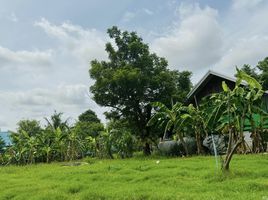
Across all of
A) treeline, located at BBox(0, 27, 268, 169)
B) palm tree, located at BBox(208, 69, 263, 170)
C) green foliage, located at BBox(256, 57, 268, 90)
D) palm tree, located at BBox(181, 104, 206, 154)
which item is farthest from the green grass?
green foliage, located at BBox(256, 57, 268, 90)

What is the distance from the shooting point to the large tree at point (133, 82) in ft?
75.7

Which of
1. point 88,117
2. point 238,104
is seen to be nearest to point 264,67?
point 238,104

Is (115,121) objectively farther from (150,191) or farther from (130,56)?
(150,191)

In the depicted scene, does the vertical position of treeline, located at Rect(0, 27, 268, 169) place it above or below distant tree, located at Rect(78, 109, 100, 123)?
below

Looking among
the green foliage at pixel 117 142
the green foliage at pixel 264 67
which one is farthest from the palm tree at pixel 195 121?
the green foliage at pixel 264 67

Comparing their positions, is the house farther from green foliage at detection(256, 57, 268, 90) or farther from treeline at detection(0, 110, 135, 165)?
green foliage at detection(256, 57, 268, 90)

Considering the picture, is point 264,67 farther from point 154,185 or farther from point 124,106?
point 154,185

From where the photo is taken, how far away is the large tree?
2306 centimetres

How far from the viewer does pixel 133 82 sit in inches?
891

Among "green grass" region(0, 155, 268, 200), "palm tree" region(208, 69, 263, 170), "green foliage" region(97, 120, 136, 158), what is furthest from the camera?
"green foliage" region(97, 120, 136, 158)

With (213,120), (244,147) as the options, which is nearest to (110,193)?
(213,120)

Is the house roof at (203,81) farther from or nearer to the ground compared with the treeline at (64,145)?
farther from the ground

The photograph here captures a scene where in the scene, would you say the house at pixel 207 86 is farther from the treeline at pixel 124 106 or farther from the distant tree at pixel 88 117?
the distant tree at pixel 88 117

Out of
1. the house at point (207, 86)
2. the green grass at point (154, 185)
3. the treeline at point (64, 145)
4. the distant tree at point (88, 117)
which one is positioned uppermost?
the distant tree at point (88, 117)
